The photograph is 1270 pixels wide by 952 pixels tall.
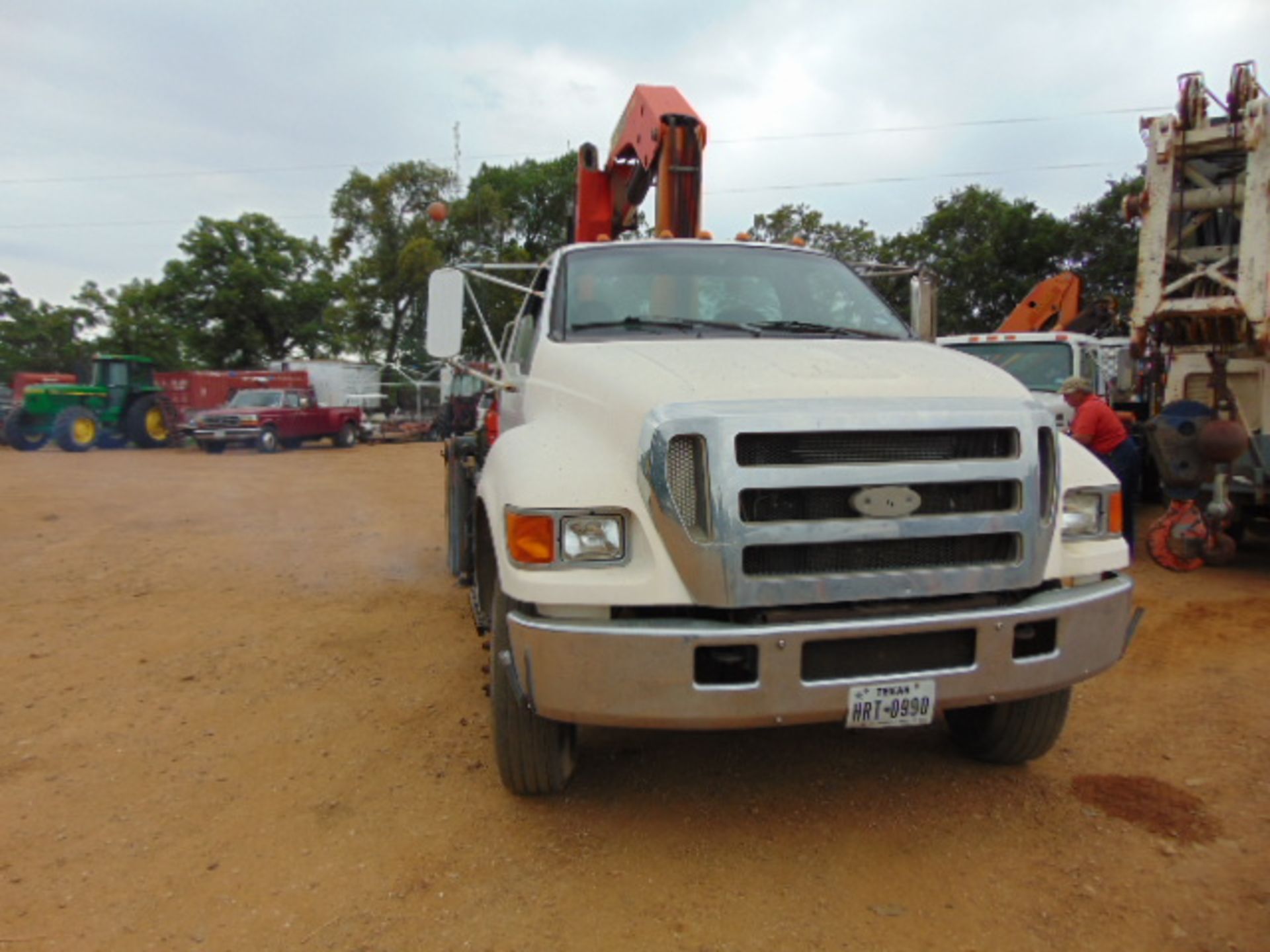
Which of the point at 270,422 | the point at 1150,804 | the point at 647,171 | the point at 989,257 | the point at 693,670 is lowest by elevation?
the point at 1150,804

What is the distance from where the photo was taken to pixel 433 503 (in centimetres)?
1172

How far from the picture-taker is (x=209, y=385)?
2502 centimetres

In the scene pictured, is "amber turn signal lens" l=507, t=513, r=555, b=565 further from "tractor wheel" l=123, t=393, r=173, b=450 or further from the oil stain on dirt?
"tractor wheel" l=123, t=393, r=173, b=450

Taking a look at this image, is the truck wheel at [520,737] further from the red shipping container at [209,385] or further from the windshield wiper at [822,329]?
the red shipping container at [209,385]

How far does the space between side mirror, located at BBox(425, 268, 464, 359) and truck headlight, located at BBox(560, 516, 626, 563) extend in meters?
1.82

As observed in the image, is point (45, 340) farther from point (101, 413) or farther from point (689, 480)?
point (689, 480)

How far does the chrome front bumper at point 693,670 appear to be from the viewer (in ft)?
8.27

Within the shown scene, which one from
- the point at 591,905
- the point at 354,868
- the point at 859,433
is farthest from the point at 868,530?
the point at 354,868

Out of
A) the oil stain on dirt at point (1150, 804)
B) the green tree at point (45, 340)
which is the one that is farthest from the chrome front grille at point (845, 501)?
the green tree at point (45, 340)

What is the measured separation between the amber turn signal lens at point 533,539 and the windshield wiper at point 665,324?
134 centimetres

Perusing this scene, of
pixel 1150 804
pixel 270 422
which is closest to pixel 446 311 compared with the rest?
pixel 1150 804

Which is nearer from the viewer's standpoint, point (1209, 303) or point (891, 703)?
point (891, 703)

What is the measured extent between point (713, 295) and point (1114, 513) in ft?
6.07

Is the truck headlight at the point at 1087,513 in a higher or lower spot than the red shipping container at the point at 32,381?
lower
